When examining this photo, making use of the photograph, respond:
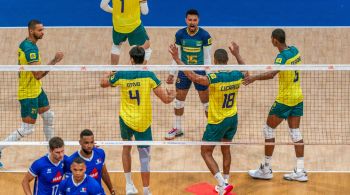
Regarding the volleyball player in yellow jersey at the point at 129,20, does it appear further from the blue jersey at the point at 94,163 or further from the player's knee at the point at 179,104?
the blue jersey at the point at 94,163

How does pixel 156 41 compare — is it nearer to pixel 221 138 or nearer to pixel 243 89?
pixel 243 89

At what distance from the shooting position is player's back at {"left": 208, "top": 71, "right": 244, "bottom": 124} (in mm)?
14125

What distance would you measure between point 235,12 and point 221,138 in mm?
7234

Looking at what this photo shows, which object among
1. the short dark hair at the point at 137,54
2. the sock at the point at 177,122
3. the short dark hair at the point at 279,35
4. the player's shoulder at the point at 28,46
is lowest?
the sock at the point at 177,122

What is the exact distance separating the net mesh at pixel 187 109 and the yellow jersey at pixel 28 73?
74.2 inches

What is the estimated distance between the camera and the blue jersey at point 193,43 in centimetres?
1653

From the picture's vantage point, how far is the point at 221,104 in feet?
47.0

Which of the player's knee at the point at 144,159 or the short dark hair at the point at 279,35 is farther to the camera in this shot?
the short dark hair at the point at 279,35

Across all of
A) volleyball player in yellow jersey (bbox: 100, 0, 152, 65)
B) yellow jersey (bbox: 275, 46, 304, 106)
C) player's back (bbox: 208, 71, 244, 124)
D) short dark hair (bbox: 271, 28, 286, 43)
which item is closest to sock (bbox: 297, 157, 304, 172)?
yellow jersey (bbox: 275, 46, 304, 106)

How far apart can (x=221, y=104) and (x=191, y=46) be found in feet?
8.34

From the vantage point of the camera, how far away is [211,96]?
14344 mm

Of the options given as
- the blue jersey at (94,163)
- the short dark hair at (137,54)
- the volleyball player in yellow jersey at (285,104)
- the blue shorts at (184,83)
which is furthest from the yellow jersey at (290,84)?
the blue jersey at (94,163)

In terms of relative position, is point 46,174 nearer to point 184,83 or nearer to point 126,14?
point 184,83

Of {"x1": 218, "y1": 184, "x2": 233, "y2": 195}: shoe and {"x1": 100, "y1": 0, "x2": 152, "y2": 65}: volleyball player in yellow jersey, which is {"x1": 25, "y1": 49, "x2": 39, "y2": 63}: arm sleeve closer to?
{"x1": 100, "y1": 0, "x2": 152, "y2": 65}: volleyball player in yellow jersey
